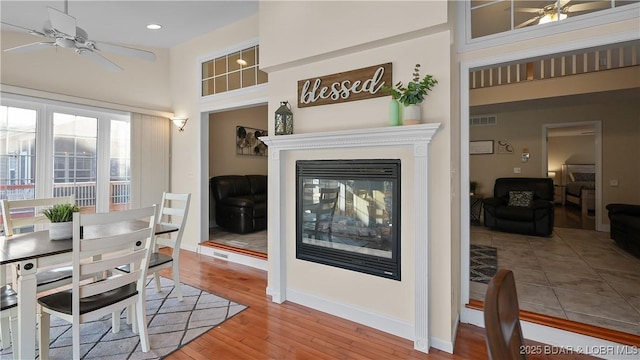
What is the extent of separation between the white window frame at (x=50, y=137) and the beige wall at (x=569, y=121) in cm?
756

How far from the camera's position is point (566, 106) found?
241 inches

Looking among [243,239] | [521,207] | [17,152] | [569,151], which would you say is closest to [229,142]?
[243,239]

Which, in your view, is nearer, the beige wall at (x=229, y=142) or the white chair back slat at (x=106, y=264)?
the white chair back slat at (x=106, y=264)

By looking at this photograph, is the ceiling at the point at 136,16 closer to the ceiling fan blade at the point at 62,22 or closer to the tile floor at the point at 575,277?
the ceiling fan blade at the point at 62,22

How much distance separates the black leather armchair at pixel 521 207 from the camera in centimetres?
527

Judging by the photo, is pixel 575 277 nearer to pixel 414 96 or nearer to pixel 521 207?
pixel 521 207

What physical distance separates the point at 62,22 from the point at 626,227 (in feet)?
22.4

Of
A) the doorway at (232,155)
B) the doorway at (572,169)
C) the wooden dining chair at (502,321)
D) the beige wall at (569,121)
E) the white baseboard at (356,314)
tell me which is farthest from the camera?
the doorway at (572,169)

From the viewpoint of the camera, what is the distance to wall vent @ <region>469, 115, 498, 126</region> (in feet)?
22.5

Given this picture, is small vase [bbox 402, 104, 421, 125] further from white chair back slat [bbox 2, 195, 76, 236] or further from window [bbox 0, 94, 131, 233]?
window [bbox 0, 94, 131, 233]

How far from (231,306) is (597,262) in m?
4.66

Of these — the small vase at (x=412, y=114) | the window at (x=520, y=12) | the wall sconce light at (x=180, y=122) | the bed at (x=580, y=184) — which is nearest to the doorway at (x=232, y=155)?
the wall sconce light at (x=180, y=122)

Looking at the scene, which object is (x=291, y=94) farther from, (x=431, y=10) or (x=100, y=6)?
(x=100, y=6)

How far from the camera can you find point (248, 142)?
682 centimetres
